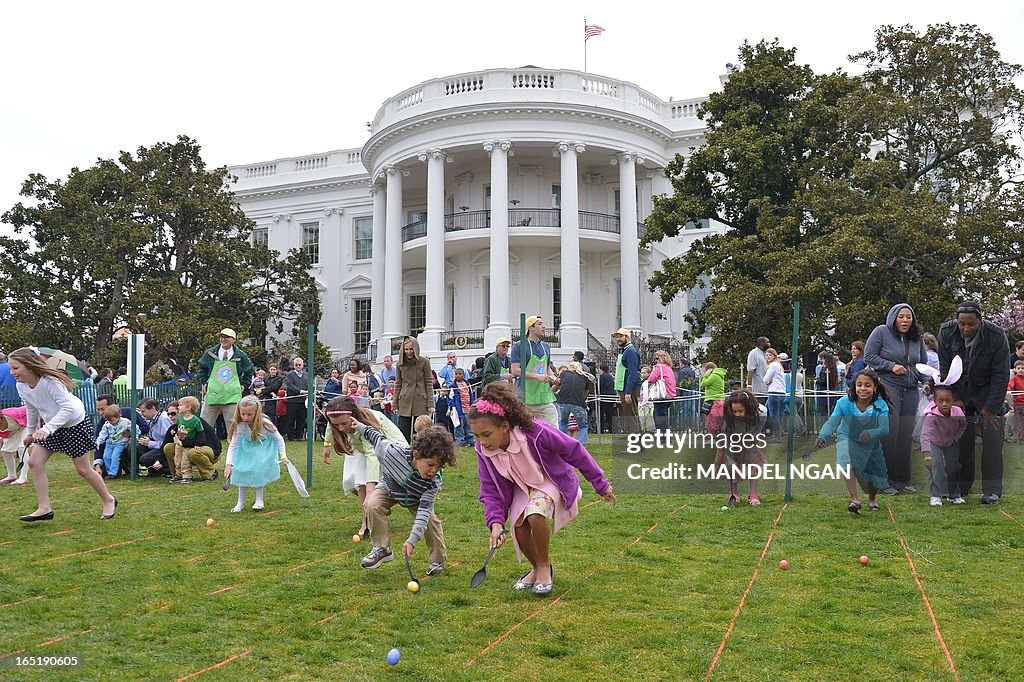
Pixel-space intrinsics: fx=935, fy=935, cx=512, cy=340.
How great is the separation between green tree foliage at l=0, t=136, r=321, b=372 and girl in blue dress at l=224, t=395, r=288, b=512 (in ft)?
70.1

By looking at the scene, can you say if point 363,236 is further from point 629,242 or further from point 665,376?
point 665,376

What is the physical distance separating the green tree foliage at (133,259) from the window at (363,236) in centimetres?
817

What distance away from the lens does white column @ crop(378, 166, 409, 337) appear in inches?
1323

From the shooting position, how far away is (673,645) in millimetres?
4992

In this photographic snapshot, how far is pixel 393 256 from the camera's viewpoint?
3394cm

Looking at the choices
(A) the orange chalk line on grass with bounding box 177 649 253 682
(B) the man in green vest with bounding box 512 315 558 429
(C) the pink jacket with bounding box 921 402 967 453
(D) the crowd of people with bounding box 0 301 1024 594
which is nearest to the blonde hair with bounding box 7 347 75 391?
(D) the crowd of people with bounding box 0 301 1024 594

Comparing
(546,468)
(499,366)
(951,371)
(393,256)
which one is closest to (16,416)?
(499,366)

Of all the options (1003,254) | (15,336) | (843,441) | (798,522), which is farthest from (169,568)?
(15,336)

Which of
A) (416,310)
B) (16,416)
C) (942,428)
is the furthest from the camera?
(416,310)

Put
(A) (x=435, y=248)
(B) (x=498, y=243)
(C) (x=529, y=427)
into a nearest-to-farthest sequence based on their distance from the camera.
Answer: (C) (x=529, y=427), (B) (x=498, y=243), (A) (x=435, y=248)

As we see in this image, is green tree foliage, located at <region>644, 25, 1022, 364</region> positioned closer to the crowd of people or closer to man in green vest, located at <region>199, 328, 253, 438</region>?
the crowd of people

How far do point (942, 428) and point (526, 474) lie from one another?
5.21 meters

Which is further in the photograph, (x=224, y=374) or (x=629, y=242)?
(x=629, y=242)

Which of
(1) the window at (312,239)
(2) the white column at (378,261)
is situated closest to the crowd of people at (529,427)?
(2) the white column at (378,261)
